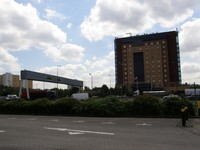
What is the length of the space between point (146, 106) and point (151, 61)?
14294 cm

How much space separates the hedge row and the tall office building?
131 metres

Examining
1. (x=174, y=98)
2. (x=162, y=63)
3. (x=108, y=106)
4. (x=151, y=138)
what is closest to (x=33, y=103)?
(x=108, y=106)

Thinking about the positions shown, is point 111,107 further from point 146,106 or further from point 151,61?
point 151,61

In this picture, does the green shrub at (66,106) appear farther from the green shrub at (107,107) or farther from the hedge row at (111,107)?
the green shrub at (107,107)

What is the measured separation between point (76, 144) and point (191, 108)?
1613 cm

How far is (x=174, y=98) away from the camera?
86.6 ft

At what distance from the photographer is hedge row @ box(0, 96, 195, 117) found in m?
26.2

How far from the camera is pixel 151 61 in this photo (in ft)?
549

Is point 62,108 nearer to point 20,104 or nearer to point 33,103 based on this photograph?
point 33,103

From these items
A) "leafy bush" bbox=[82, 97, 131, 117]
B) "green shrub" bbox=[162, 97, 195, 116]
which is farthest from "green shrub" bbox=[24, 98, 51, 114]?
"green shrub" bbox=[162, 97, 195, 116]

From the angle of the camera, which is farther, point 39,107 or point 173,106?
point 39,107

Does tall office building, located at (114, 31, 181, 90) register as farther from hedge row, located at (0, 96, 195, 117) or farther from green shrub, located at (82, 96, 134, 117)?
green shrub, located at (82, 96, 134, 117)

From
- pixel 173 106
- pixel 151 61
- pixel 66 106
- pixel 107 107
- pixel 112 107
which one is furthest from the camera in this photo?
pixel 151 61

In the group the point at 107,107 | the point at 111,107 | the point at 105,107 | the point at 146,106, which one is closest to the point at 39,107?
the point at 105,107
